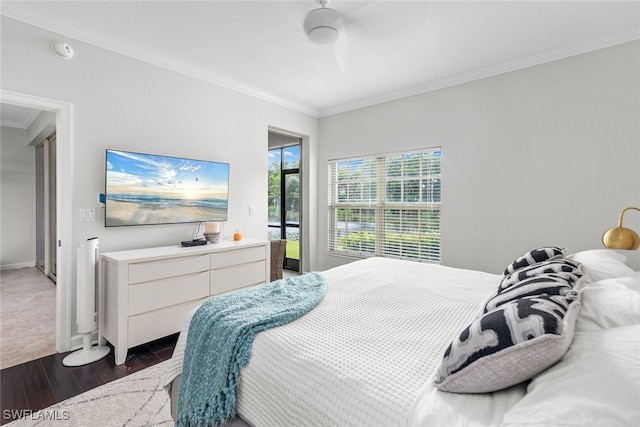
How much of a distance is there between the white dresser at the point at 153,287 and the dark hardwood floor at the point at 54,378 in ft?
0.44

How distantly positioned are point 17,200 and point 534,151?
809cm

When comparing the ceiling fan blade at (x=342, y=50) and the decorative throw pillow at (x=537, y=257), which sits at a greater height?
the ceiling fan blade at (x=342, y=50)

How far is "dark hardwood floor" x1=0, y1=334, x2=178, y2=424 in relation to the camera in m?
1.89

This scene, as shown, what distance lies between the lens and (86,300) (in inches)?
95.5

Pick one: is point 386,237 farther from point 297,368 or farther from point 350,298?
point 297,368

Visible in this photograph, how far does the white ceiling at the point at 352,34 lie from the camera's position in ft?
7.47

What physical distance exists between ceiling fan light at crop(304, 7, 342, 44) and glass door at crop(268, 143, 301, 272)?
2908 mm

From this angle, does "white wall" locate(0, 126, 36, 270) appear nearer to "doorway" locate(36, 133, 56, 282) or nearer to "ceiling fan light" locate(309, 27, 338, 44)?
"doorway" locate(36, 133, 56, 282)

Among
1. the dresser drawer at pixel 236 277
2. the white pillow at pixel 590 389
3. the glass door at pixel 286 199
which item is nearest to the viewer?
the white pillow at pixel 590 389

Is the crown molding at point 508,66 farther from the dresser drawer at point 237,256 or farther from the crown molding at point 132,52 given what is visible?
the dresser drawer at point 237,256

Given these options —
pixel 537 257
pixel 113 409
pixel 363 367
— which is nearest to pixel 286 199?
pixel 113 409

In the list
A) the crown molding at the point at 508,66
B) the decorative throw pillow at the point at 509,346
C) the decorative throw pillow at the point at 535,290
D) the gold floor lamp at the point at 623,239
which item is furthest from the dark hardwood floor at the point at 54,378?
the crown molding at the point at 508,66

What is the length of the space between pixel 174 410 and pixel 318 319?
930 mm

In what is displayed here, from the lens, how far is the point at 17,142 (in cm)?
541
